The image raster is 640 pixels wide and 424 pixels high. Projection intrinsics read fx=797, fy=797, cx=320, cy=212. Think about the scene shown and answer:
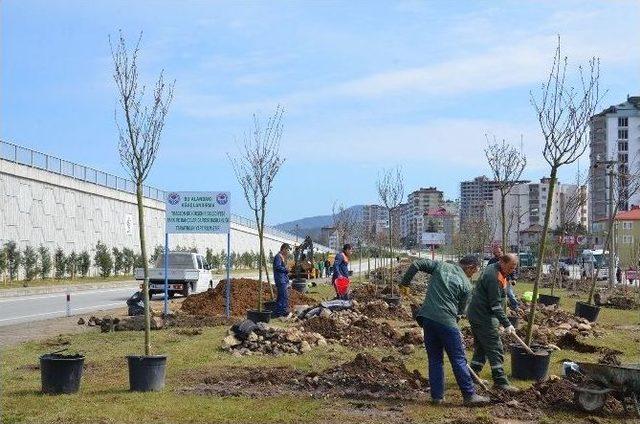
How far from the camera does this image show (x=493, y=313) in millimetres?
9930

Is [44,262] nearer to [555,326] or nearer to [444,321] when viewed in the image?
[555,326]

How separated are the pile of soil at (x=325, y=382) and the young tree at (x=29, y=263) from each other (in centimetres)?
3123

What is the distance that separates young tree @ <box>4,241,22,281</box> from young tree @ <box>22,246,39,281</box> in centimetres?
51

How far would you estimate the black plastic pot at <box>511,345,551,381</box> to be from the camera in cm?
1063

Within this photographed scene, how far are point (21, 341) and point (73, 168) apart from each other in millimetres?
34274

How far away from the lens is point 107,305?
89.7ft

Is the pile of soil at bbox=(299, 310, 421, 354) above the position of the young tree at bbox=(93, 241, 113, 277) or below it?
below

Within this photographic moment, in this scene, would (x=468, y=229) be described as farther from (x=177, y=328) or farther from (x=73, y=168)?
(x=177, y=328)

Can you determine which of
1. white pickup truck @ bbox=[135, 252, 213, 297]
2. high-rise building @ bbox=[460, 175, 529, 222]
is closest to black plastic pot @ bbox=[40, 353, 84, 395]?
white pickup truck @ bbox=[135, 252, 213, 297]

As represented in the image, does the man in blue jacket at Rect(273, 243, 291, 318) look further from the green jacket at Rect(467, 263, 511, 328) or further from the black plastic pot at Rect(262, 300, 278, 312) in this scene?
the green jacket at Rect(467, 263, 511, 328)

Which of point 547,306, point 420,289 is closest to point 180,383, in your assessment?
point 547,306

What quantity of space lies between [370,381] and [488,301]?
1785mm

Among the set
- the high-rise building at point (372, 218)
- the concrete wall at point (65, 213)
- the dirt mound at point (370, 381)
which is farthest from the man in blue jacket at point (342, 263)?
the high-rise building at point (372, 218)

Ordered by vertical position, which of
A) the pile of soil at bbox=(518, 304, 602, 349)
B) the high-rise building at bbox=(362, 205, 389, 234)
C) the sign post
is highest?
the high-rise building at bbox=(362, 205, 389, 234)
